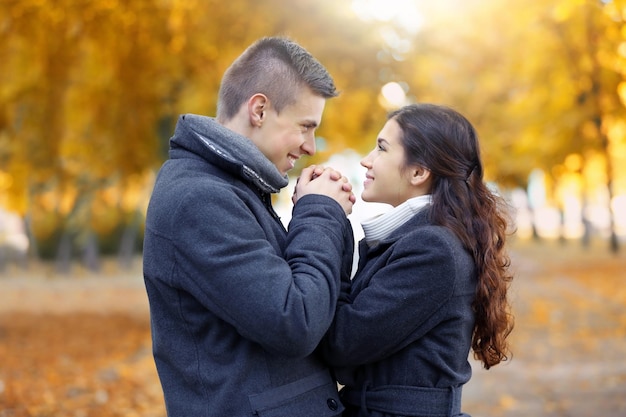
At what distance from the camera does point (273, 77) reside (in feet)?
8.33

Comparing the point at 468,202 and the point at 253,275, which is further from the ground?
the point at 468,202

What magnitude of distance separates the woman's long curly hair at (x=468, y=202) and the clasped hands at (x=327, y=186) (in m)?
0.28

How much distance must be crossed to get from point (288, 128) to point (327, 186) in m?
0.22

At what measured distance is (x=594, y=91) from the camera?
39.9ft

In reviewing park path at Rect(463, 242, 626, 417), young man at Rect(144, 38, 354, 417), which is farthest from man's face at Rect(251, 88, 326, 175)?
park path at Rect(463, 242, 626, 417)

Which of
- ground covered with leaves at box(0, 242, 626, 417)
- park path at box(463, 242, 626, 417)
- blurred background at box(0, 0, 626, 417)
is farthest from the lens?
blurred background at box(0, 0, 626, 417)

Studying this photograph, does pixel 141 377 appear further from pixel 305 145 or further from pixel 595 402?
pixel 305 145

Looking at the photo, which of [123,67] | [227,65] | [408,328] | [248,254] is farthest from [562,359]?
[248,254]

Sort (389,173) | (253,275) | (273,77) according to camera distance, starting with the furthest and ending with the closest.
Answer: (389,173), (273,77), (253,275)

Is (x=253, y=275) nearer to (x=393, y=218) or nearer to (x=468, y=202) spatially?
(x=393, y=218)

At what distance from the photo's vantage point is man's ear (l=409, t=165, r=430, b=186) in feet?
8.91

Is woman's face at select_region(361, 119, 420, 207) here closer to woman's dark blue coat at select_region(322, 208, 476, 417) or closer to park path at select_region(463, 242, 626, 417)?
woman's dark blue coat at select_region(322, 208, 476, 417)

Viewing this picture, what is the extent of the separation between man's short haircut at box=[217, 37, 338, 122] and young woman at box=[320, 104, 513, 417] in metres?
0.37

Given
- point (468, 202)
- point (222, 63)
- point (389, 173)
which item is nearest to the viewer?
point (468, 202)
